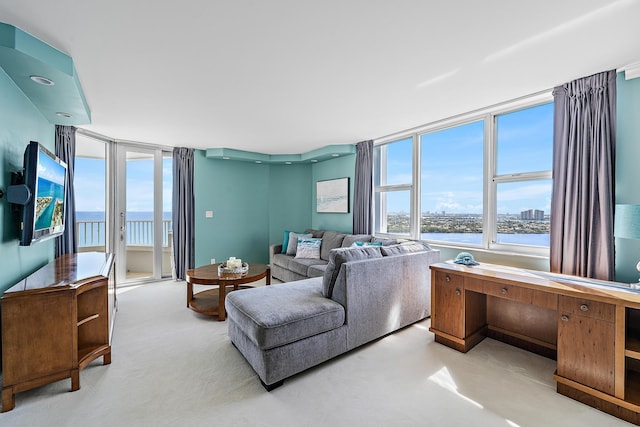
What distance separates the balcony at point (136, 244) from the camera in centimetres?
504

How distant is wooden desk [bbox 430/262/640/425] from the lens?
5.46 feet

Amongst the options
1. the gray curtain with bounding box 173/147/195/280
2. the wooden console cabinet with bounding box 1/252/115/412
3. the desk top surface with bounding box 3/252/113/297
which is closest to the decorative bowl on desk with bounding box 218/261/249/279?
the desk top surface with bounding box 3/252/113/297

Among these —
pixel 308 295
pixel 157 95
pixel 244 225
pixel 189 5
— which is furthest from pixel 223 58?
pixel 244 225

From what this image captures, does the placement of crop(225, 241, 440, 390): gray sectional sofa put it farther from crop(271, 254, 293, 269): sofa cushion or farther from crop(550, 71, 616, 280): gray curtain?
crop(271, 254, 293, 269): sofa cushion

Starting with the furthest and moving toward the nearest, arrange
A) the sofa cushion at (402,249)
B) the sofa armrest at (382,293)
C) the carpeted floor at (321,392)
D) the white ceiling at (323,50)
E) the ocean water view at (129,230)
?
1. the ocean water view at (129,230)
2. the sofa cushion at (402,249)
3. the sofa armrest at (382,293)
4. the carpeted floor at (321,392)
5. the white ceiling at (323,50)

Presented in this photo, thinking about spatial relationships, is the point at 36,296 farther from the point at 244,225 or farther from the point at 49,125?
the point at 244,225

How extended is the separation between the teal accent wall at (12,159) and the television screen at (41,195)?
0.47 ft

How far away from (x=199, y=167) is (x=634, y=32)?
5329 mm

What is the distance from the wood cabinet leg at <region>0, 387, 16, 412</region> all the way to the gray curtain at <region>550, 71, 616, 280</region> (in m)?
4.20

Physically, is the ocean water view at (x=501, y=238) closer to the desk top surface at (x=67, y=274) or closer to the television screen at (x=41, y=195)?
the desk top surface at (x=67, y=274)

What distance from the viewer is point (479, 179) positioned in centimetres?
324

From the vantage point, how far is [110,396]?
→ 71.6 inches

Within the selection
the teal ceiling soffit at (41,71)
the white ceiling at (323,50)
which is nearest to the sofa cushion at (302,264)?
the white ceiling at (323,50)

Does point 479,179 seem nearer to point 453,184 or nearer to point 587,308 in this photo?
point 453,184
